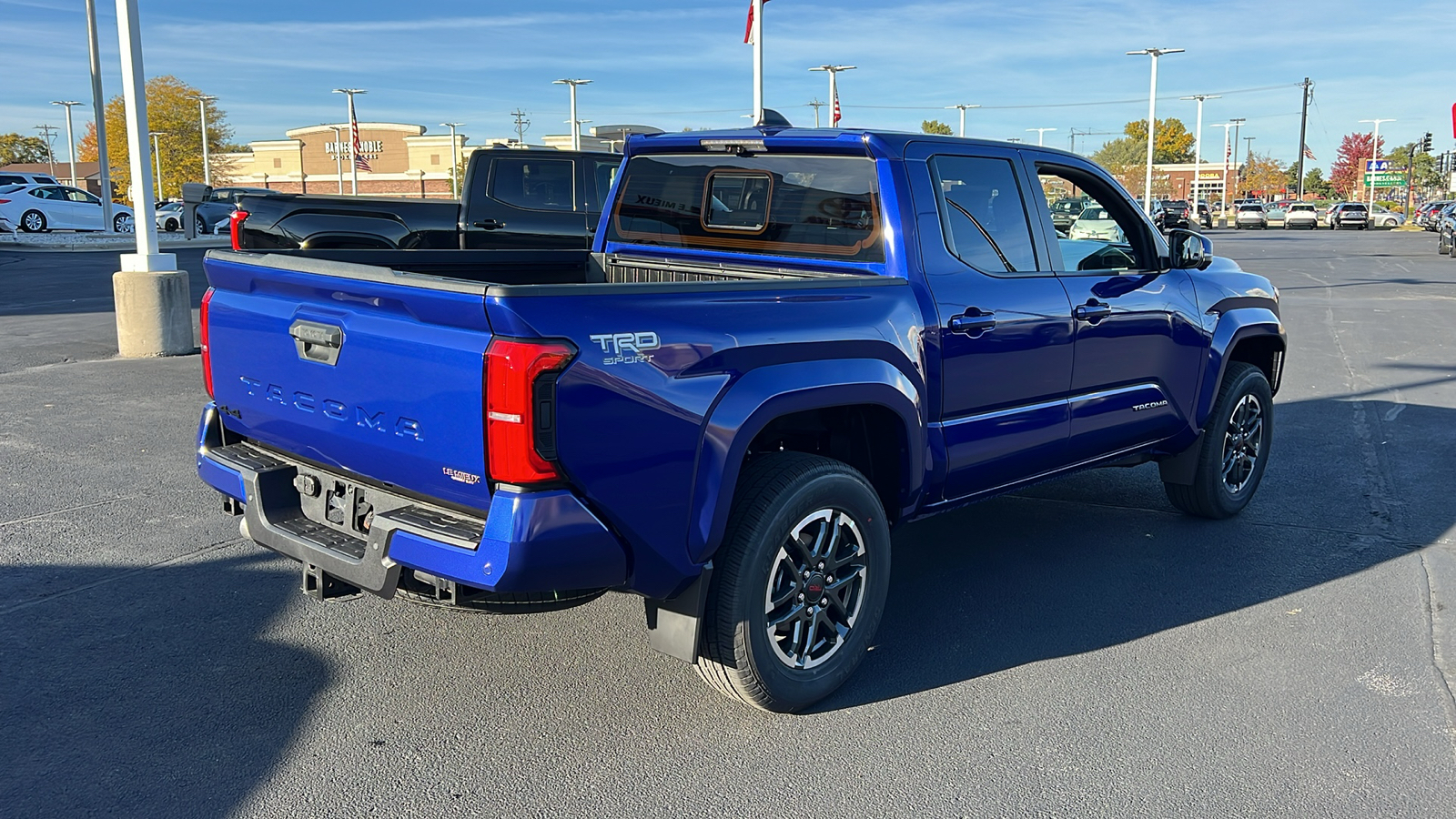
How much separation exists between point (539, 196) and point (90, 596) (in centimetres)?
847

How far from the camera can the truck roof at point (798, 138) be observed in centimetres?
439

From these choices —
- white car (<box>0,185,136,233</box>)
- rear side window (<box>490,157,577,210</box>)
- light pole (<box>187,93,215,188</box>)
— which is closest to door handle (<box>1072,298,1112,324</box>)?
rear side window (<box>490,157,577,210</box>)

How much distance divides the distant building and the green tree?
59.7 feet

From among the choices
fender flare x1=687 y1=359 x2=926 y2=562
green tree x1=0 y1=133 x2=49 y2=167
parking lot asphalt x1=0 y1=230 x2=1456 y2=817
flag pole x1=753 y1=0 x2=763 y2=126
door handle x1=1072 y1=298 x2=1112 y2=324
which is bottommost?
parking lot asphalt x1=0 y1=230 x2=1456 y2=817

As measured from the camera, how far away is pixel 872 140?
4.34 m

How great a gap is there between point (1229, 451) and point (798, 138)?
320cm

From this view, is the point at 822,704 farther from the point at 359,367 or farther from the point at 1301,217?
the point at 1301,217

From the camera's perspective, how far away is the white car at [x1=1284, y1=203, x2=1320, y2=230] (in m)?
60.4

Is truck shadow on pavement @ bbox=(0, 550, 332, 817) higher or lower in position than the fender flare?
lower

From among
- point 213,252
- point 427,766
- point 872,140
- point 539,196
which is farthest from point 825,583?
point 539,196

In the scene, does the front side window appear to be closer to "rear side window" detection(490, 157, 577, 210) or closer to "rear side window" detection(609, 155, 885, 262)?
"rear side window" detection(609, 155, 885, 262)

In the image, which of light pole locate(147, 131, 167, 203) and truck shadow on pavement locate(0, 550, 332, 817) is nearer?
truck shadow on pavement locate(0, 550, 332, 817)

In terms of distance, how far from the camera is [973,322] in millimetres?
4387

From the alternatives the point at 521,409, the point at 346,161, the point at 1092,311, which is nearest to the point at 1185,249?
the point at 1092,311
